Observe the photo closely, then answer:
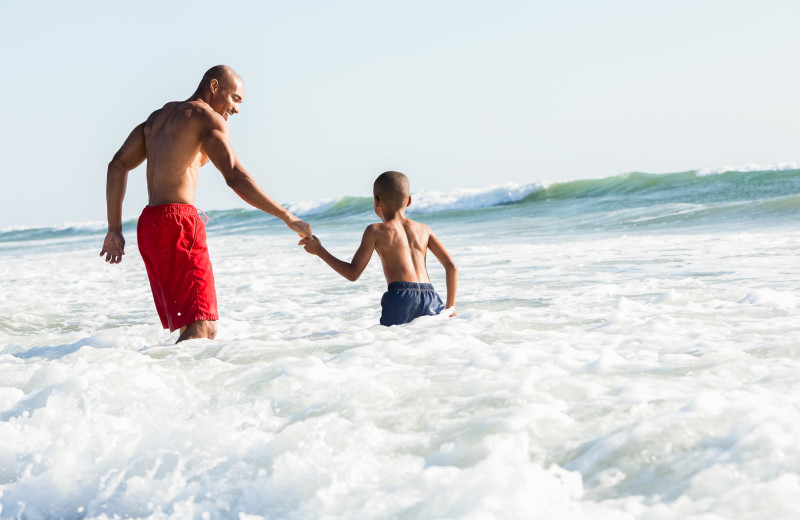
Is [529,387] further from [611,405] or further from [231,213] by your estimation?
[231,213]

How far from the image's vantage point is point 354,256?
12.8 feet

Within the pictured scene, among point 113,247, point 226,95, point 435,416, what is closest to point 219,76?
point 226,95

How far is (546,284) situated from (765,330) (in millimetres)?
2529

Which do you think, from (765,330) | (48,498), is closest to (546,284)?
(765,330)

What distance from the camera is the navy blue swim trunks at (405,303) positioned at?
13.2 feet

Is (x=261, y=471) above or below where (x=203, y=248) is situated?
below

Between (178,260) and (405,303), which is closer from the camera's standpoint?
(178,260)

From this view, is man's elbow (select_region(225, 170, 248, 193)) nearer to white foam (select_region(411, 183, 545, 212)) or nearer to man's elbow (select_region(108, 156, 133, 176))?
man's elbow (select_region(108, 156, 133, 176))

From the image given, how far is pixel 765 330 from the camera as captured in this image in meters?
3.31

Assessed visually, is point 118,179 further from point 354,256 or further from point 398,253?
point 398,253

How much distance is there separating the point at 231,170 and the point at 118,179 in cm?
77

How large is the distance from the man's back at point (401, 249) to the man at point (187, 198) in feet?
1.51

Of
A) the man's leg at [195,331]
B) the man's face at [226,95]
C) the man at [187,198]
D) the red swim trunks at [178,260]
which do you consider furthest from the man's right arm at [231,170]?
the man's leg at [195,331]

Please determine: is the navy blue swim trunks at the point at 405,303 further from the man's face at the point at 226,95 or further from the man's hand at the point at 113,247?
the man's hand at the point at 113,247
